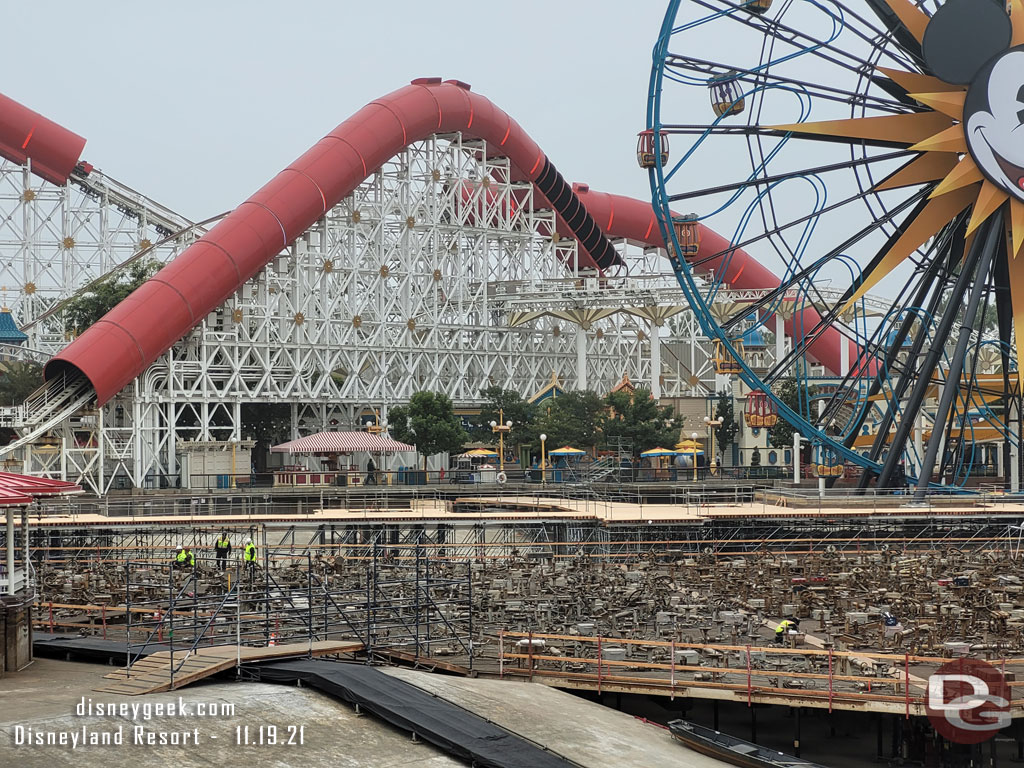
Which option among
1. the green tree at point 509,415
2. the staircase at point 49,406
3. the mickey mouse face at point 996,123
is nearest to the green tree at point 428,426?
the green tree at point 509,415

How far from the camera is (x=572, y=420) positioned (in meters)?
69.4

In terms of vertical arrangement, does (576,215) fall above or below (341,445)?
above

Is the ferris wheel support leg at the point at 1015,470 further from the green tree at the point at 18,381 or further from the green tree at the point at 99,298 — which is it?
the green tree at the point at 18,381

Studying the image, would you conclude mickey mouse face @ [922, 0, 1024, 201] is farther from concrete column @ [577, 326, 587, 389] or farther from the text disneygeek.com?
concrete column @ [577, 326, 587, 389]

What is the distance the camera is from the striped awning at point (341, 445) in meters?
61.1

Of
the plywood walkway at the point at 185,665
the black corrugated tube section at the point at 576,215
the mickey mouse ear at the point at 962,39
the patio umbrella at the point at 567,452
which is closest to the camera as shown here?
the plywood walkway at the point at 185,665

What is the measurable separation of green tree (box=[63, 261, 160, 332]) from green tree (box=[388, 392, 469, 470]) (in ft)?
50.4

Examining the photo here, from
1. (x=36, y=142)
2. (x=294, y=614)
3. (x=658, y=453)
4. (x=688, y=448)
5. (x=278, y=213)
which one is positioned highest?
(x=36, y=142)

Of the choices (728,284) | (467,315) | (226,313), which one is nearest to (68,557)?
(226,313)

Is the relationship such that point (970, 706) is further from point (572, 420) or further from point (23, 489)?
point (572, 420)

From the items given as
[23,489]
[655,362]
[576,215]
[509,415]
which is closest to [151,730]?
[23,489]

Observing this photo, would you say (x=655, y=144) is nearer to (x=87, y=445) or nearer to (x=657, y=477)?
(x=657, y=477)

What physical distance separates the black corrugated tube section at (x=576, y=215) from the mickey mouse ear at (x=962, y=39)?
37000mm

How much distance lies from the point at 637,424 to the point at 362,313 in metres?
14.9
